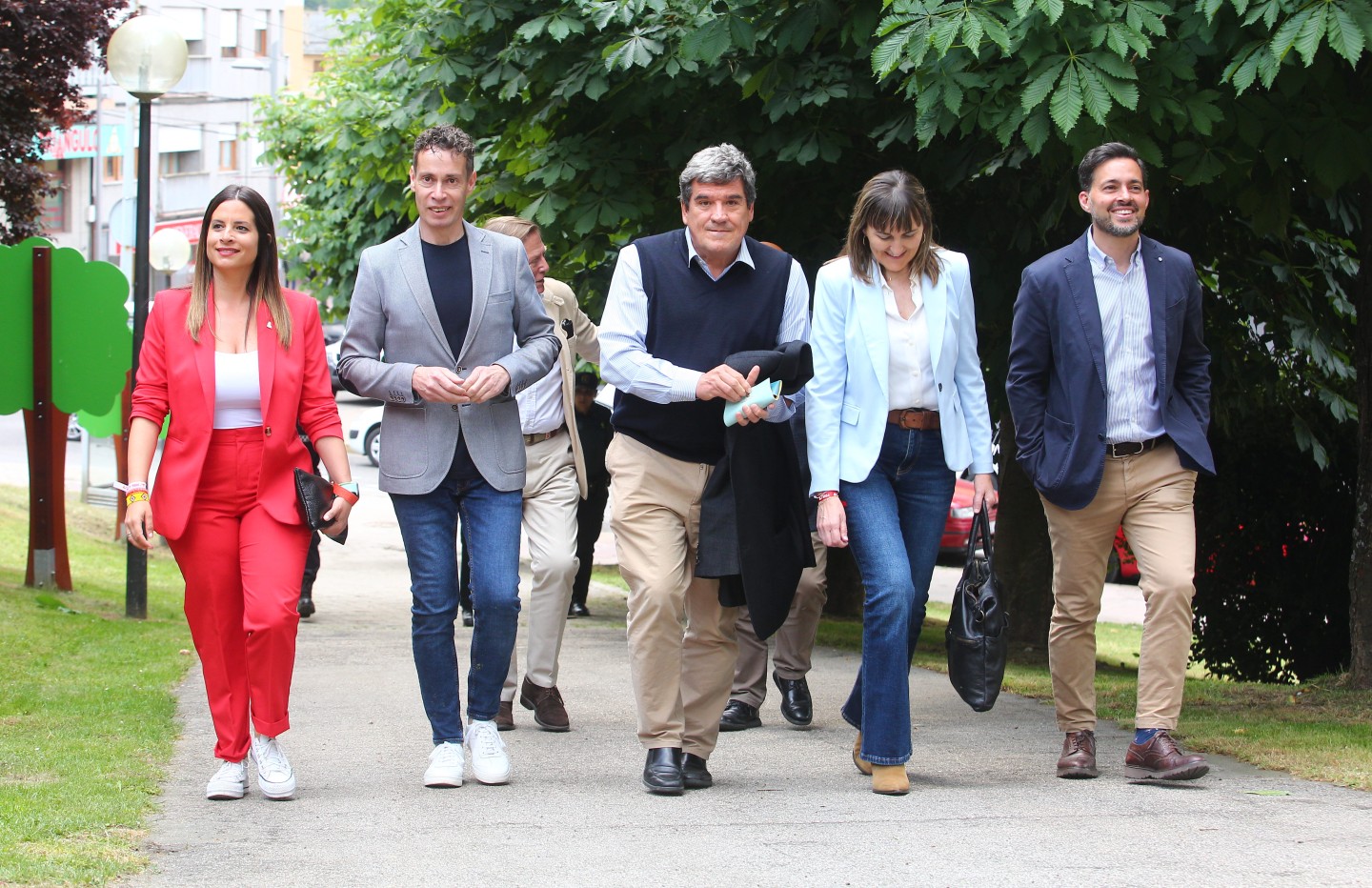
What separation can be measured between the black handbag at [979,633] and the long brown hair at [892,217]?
825 millimetres

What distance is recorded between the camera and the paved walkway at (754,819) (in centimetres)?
441

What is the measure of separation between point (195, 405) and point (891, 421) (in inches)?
86.2

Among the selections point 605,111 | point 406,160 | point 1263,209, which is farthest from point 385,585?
point 1263,209

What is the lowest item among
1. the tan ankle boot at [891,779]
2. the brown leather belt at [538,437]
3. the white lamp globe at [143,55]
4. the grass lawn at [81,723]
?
the grass lawn at [81,723]

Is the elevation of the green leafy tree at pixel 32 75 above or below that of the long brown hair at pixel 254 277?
above

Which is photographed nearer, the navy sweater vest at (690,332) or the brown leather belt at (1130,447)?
the navy sweater vest at (690,332)

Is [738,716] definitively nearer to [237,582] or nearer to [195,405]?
[237,582]

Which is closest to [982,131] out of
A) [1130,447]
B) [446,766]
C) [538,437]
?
[1130,447]

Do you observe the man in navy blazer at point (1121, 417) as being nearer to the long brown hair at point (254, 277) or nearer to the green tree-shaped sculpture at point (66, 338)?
the long brown hair at point (254, 277)

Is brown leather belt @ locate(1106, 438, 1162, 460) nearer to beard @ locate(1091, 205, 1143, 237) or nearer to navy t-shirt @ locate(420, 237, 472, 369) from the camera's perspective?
beard @ locate(1091, 205, 1143, 237)

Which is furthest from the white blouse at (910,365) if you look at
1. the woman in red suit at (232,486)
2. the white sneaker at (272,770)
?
the white sneaker at (272,770)

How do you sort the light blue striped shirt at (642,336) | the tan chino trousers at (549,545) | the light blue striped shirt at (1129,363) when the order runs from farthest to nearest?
the tan chino trousers at (549,545)
the light blue striped shirt at (1129,363)
the light blue striped shirt at (642,336)

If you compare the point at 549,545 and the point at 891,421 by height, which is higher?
the point at 891,421

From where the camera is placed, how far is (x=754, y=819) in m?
5.03
